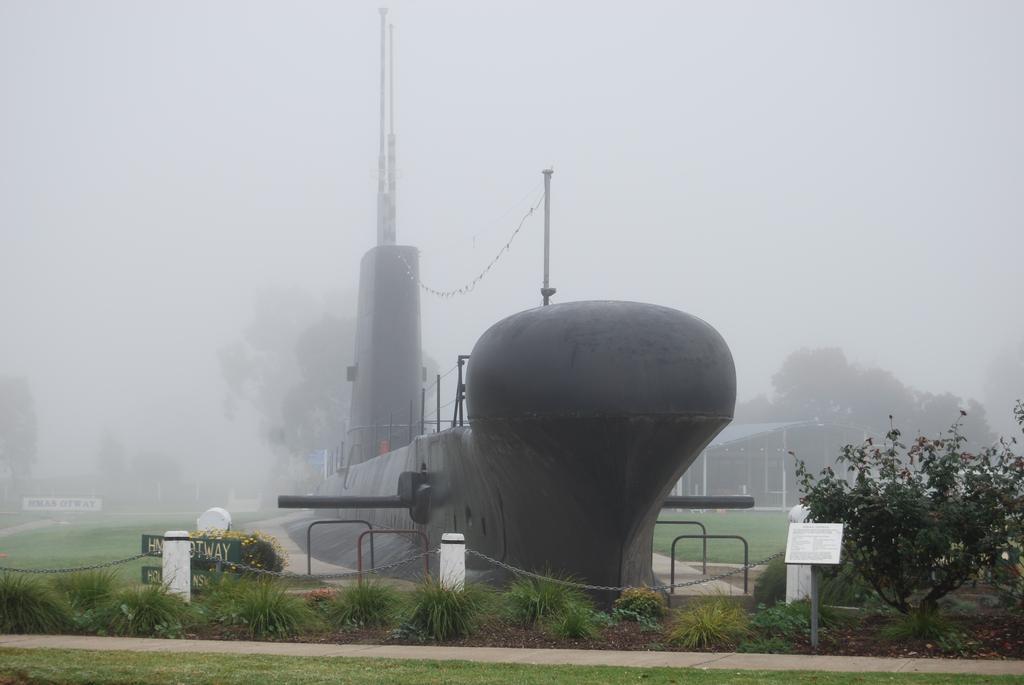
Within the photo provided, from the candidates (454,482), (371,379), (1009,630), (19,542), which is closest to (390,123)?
(371,379)

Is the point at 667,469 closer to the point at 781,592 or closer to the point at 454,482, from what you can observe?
the point at 781,592

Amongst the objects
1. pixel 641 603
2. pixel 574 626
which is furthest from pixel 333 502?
pixel 574 626

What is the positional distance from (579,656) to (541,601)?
1303 mm

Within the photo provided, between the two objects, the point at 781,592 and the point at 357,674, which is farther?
the point at 781,592

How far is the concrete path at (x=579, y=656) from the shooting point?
845cm

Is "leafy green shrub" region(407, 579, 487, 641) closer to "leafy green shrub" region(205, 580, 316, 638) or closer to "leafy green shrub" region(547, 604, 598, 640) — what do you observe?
"leafy green shrub" region(547, 604, 598, 640)

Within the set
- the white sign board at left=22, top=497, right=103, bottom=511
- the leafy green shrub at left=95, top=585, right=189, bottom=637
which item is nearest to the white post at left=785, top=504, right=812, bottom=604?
the leafy green shrub at left=95, top=585, right=189, bottom=637

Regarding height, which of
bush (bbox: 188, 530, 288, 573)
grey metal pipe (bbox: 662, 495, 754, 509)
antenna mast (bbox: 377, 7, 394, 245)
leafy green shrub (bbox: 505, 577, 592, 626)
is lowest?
bush (bbox: 188, 530, 288, 573)

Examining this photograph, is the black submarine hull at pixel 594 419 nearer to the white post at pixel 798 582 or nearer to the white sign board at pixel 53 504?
the white post at pixel 798 582

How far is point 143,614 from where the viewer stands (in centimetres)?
1041

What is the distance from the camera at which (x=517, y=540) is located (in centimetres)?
1117

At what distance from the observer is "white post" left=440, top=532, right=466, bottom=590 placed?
35.3 feet

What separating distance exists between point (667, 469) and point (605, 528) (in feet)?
2.36

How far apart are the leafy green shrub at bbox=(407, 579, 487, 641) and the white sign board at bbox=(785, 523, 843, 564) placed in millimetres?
2547
